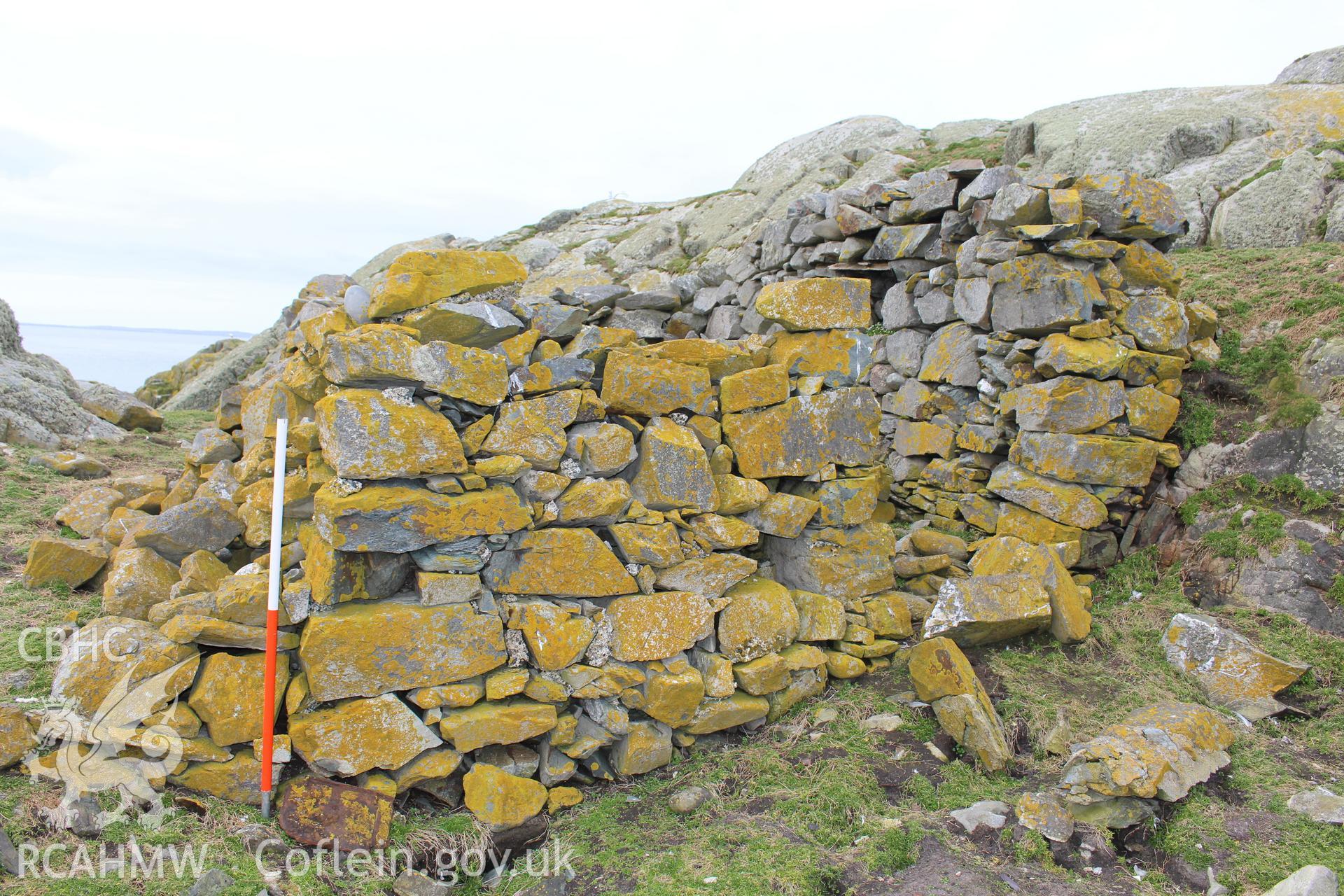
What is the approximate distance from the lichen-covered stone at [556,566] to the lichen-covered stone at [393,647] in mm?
355

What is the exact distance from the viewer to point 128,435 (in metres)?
13.8

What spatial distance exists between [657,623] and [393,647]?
6.61 feet

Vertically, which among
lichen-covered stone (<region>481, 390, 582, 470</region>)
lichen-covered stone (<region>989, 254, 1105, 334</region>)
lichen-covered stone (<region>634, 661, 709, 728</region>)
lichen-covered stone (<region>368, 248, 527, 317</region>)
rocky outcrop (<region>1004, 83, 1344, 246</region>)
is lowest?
lichen-covered stone (<region>634, 661, 709, 728</region>)

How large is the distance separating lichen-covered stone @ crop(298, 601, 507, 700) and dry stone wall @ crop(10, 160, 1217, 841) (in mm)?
20

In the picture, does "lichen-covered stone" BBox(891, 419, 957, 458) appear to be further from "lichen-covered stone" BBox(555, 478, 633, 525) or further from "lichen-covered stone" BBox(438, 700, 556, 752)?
"lichen-covered stone" BBox(438, 700, 556, 752)

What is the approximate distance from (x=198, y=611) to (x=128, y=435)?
36.5ft

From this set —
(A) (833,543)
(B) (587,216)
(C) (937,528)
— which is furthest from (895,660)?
(B) (587,216)

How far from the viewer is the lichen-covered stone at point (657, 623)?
576 centimetres

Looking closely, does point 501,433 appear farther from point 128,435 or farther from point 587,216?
point 587,216

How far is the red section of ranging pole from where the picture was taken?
4684 millimetres

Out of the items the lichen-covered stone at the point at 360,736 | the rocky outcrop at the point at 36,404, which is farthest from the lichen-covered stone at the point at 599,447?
the rocky outcrop at the point at 36,404

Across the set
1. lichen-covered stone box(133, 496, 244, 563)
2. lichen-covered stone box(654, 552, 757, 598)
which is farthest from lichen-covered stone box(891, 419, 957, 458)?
lichen-covered stone box(133, 496, 244, 563)

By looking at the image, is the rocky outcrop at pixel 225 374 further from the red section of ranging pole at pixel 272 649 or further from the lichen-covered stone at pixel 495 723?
the lichen-covered stone at pixel 495 723

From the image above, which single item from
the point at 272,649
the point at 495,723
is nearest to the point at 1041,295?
the point at 495,723
